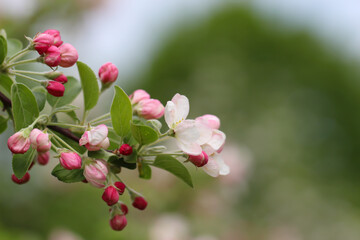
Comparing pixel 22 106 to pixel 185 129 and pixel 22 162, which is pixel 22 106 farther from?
pixel 185 129

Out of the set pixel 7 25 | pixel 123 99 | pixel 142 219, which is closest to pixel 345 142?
pixel 142 219

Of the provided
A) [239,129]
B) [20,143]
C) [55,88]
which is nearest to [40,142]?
[20,143]

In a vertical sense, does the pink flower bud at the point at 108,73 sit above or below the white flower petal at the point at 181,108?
below

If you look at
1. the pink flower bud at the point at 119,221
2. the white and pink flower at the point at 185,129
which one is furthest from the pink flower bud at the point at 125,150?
the pink flower bud at the point at 119,221

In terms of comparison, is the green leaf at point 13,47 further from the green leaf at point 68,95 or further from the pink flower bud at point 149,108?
the pink flower bud at point 149,108

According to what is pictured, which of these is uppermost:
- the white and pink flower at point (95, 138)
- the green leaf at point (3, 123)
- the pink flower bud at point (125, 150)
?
the pink flower bud at point (125, 150)

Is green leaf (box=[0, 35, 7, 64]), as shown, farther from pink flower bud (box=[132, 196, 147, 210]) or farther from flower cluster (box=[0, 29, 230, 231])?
pink flower bud (box=[132, 196, 147, 210])

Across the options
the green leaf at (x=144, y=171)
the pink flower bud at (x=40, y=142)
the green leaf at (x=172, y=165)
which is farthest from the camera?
the green leaf at (x=144, y=171)
